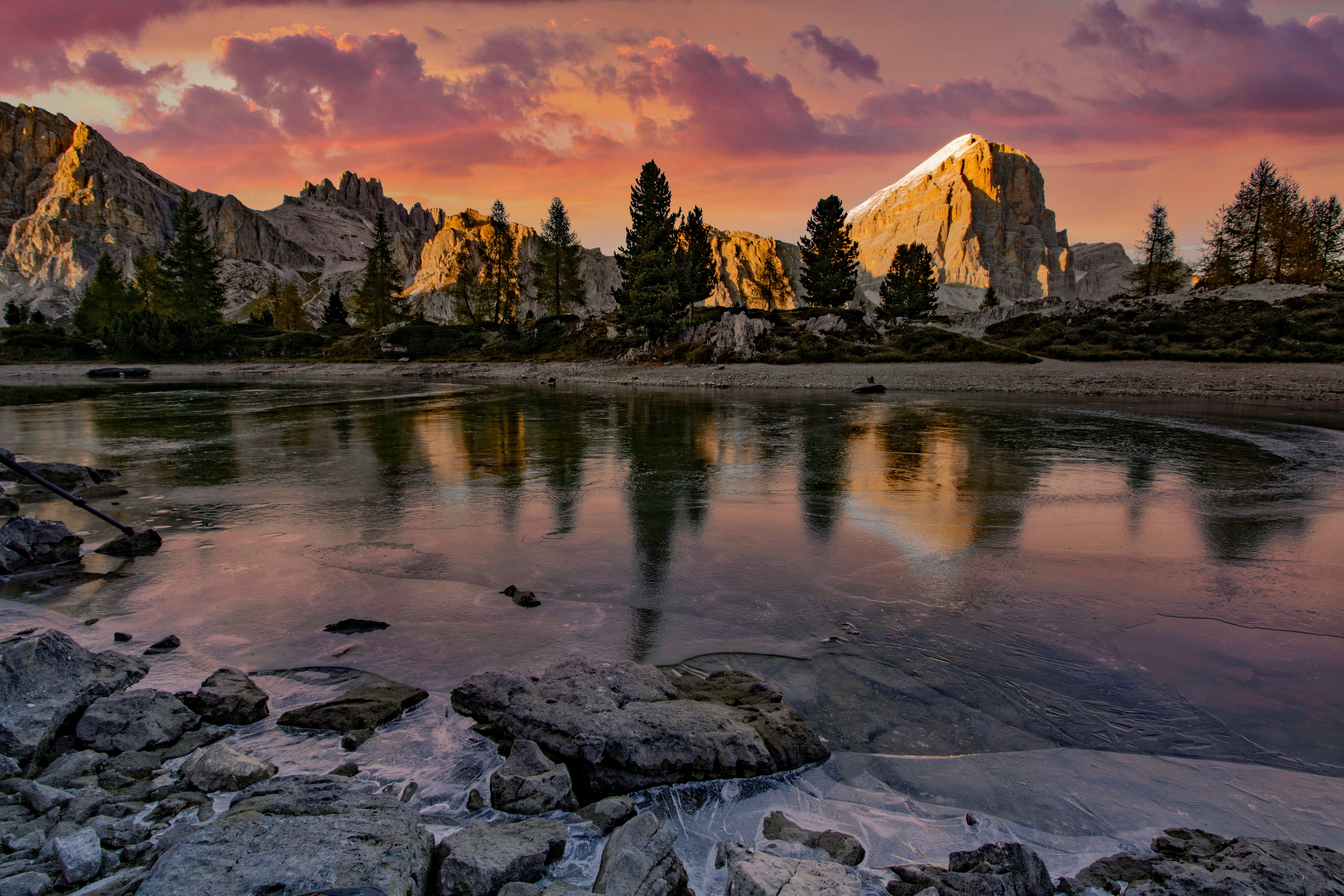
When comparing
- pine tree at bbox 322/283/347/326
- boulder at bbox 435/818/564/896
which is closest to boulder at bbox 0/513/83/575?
boulder at bbox 435/818/564/896

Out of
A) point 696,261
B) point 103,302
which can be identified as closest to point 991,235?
point 696,261

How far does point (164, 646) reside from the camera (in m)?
6.20

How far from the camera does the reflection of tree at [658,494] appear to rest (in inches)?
285

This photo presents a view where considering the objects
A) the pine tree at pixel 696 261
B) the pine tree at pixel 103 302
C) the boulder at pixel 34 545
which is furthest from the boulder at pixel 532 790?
the pine tree at pixel 103 302

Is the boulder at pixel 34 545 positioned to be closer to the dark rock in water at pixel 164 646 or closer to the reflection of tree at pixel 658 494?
the dark rock in water at pixel 164 646

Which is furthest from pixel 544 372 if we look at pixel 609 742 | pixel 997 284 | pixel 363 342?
pixel 997 284

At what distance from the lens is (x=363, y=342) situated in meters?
83.7

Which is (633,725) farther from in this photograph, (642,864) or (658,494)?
(658,494)

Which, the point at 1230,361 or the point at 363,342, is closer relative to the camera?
the point at 1230,361

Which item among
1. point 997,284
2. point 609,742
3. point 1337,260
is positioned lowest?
point 609,742

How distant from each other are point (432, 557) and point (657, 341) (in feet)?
190

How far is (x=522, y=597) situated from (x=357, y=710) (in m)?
2.52

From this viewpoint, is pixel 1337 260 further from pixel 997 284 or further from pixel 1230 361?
pixel 997 284

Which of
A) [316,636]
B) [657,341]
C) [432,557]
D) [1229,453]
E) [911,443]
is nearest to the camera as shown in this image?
[316,636]
